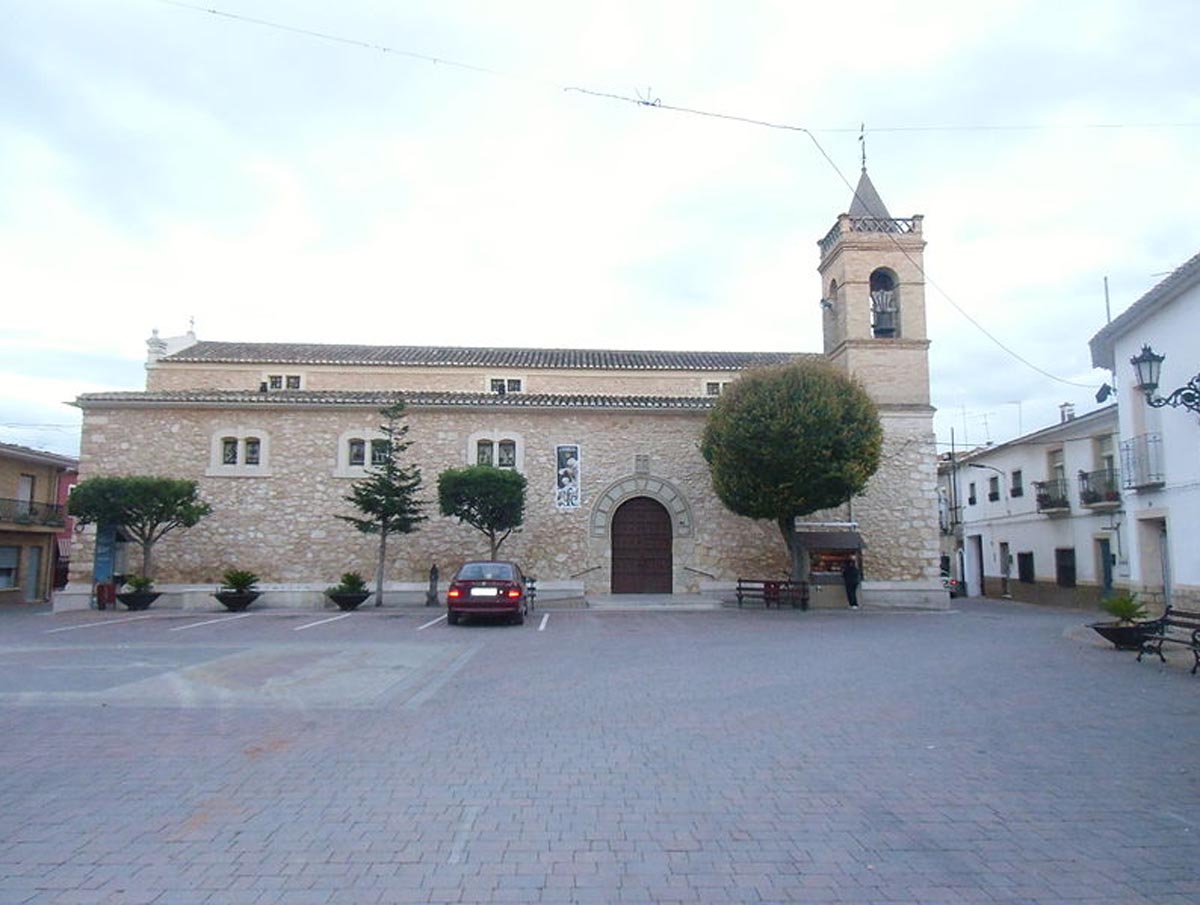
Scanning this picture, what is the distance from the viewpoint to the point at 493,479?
22984mm

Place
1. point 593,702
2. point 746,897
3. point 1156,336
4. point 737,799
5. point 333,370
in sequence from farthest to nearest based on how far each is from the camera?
point 333,370 → point 1156,336 → point 593,702 → point 737,799 → point 746,897

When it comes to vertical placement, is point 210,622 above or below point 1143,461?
below

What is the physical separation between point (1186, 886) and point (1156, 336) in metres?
13.6

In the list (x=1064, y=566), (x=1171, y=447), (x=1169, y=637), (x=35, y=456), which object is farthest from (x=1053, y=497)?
(x=35, y=456)

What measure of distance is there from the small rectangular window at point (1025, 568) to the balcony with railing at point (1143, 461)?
1962 centimetres

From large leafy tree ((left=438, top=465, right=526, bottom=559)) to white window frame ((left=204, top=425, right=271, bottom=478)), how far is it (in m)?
6.57

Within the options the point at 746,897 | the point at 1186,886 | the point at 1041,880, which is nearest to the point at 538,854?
the point at 746,897

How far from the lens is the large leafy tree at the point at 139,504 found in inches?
874

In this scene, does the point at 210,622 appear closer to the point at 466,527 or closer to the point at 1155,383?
the point at 466,527

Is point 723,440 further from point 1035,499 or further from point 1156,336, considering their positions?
point 1035,499

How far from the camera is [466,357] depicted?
32344mm

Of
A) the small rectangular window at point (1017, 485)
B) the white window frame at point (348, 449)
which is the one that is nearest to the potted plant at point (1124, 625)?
the white window frame at point (348, 449)

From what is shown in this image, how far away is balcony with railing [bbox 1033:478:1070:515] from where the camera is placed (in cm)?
3048

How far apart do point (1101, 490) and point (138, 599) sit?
29465 mm
